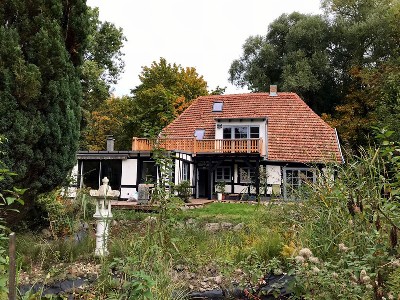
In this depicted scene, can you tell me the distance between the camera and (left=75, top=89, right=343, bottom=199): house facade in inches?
688

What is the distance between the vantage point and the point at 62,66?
6199mm

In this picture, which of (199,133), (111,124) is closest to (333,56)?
(199,133)

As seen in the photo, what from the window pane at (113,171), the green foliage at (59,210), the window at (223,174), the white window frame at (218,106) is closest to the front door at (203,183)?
the window at (223,174)

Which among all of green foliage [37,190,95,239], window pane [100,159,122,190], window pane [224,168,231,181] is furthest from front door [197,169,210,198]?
green foliage [37,190,95,239]

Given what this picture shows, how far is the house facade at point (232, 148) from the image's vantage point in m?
17.5

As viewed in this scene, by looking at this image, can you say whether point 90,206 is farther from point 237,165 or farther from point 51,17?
point 237,165

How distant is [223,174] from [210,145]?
1909 mm

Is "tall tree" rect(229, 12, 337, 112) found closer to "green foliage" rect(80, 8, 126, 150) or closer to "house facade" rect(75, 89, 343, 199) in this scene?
"house facade" rect(75, 89, 343, 199)

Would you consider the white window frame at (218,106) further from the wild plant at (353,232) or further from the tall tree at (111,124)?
the wild plant at (353,232)

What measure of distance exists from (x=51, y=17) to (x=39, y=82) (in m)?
1.19

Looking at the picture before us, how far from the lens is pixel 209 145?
62.0 feet

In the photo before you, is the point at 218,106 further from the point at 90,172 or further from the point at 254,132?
the point at 90,172

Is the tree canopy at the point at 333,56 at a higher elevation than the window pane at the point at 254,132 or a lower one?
higher

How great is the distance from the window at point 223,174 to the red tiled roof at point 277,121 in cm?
186
